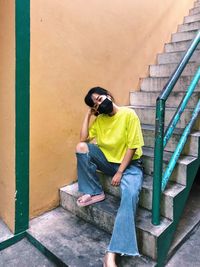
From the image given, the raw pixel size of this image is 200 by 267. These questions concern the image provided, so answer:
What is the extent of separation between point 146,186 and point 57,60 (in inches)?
51.5

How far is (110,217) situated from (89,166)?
0.43 m

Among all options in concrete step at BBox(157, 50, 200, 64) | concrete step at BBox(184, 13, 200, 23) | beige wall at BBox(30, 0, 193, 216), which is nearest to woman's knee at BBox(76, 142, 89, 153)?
beige wall at BBox(30, 0, 193, 216)

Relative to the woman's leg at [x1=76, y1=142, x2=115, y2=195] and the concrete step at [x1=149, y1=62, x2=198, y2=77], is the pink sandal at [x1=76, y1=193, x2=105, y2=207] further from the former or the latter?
the concrete step at [x1=149, y1=62, x2=198, y2=77]

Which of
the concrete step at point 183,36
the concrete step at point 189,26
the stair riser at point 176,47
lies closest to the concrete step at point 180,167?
the stair riser at point 176,47

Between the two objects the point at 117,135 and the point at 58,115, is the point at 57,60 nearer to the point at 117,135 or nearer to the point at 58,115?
the point at 58,115

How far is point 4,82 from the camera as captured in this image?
204 centimetres

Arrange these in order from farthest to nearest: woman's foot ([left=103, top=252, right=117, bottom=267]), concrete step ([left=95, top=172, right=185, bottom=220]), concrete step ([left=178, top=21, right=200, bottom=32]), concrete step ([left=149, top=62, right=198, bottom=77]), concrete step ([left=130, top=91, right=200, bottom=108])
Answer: concrete step ([left=178, top=21, right=200, bottom=32])
concrete step ([left=149, top=62, right=198, bottom=77])
concrete step ([left=130, top=91, right=200, bottom=108])
concrete step ([left=95, top=172, right=185, bottom=220])
woman's foot ([left=103, top=252, right=117, bottom=267])

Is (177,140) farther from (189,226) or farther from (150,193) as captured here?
(189,226)

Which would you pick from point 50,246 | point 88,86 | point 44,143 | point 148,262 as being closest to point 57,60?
point 88,86

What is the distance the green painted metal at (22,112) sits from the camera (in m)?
1.92

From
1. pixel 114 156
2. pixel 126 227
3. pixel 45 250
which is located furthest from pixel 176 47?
pixel 45 250

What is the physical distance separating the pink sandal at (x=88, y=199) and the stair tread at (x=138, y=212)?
0.12 feet

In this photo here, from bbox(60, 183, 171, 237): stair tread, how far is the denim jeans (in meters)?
0.11

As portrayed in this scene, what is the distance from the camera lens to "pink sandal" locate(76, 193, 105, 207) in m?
2.09
